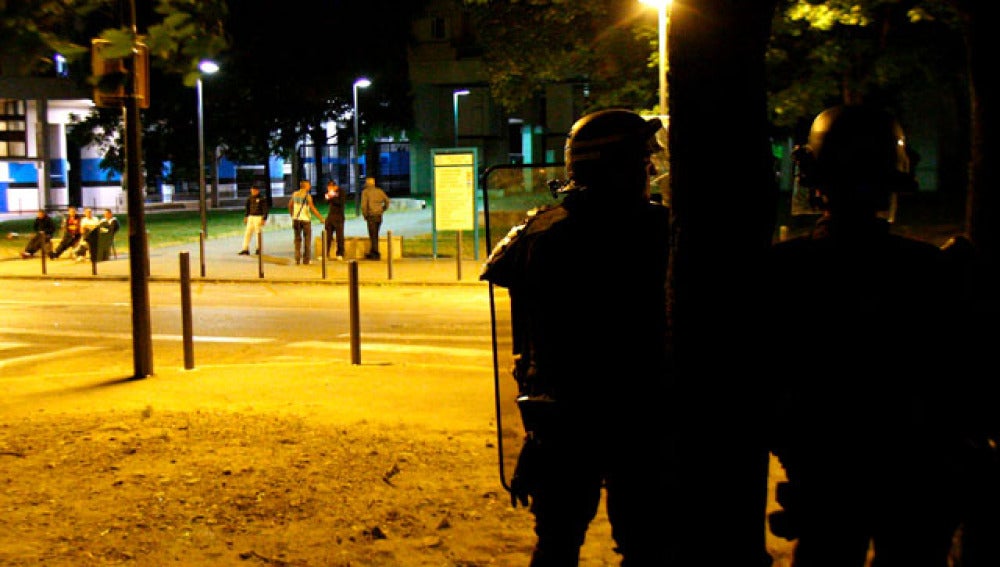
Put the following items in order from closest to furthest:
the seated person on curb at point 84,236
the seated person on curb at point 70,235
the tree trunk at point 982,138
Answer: the tree trunk at point 982,138, the seated person on curb at point 84,236, the seated person on curb at point 70,235

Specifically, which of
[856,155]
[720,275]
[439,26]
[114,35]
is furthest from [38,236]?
[439,26]

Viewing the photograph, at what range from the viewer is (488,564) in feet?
16.9

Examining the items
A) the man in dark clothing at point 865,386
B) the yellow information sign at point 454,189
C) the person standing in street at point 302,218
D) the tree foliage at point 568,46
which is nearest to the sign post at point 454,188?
A: the yellow information sign at point 454,189

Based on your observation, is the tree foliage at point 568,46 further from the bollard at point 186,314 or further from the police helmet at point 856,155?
the police helmet at point 856,155

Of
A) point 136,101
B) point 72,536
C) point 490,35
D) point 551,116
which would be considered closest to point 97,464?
point 72,536

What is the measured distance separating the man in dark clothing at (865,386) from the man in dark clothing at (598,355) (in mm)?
451


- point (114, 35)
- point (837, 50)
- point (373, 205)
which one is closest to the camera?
point (114, 35)

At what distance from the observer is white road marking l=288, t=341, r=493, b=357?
13.0 metres

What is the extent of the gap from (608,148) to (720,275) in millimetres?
599

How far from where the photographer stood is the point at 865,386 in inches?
125

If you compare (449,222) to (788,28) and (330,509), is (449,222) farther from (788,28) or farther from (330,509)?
(330,509)

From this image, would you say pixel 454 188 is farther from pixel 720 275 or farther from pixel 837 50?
pixel 720 275

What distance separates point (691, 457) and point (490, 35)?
92.7 feet

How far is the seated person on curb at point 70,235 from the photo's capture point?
96.1ft
